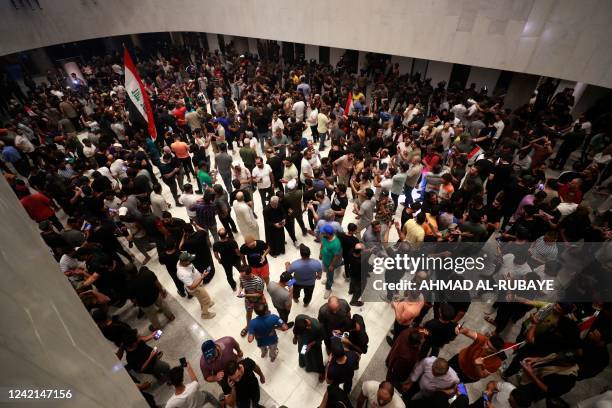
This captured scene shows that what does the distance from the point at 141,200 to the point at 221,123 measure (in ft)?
15.2

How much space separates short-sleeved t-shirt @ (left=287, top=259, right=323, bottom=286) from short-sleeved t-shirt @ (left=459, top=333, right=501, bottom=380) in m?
2.31

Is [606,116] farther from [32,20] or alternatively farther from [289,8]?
[32,20]

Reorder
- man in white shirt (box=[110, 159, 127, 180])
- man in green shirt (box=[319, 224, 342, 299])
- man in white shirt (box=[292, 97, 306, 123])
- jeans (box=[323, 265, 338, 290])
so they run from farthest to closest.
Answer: man in white shirt (box=[292, 97, 306, 123])
man in white shirt (box=[110, 159, 127, 180])
jeans (box=[323, 265, 338, 290])
man in green shirt (box=[319, 224, 342, 299])

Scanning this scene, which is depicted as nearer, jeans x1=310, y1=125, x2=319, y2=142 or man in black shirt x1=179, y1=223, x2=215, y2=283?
man in black shirt x1=179, y1=223, x2=215, y2=283

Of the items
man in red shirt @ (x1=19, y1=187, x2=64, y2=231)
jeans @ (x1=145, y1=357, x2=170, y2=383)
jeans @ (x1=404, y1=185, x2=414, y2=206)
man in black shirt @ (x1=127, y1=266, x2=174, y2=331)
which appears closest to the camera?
jeans @ (x1=145, y1=357, x2=170, y2=383)

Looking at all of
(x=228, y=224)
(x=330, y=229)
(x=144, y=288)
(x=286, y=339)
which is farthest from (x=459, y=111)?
(x=144, y=288)

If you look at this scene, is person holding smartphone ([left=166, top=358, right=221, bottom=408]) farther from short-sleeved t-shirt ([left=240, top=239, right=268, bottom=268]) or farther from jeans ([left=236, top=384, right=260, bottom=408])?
short-sleeved t-shirt ([left=240, top=239, right=268, bottom=268])

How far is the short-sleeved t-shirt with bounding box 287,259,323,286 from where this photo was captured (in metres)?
4.88

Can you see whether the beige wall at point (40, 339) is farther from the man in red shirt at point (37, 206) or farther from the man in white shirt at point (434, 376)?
the man in red shirt at point (37, 206)

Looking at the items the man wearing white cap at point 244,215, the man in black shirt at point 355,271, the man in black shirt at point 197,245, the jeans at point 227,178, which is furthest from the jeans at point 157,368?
the jeans at point 227,178

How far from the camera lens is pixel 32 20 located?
15.8 metres

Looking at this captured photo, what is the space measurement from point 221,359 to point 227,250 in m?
1.97

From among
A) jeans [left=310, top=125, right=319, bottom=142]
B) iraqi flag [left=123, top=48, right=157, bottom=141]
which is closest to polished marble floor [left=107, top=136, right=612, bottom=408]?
iraqi flag [left=123, top=48, right=157, bottom=141]

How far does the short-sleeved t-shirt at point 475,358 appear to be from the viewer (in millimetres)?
3680
